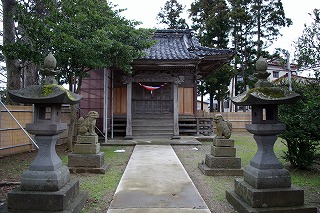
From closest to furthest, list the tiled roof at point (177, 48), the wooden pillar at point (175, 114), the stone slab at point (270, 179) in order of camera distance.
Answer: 1. the stone slab at point (270, 179)
2. the wooden pillar at point (175, 114)
3. the tiled roof at point (177, 48)

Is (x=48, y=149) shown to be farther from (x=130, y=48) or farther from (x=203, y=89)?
(x=203, y=89)

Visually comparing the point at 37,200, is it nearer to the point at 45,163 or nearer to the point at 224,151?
the point at 45,163

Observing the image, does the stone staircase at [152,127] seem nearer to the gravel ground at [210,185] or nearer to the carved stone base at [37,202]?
the gravel ground at [210,185]

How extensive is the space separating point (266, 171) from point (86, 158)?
474 centimetres

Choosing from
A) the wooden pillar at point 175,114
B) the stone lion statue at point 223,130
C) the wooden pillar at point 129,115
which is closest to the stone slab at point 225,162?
the stone lion statue at point 223,130

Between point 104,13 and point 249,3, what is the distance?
18733 mm

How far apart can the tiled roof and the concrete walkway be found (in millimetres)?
6790

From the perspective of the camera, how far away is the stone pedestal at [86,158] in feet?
22.6

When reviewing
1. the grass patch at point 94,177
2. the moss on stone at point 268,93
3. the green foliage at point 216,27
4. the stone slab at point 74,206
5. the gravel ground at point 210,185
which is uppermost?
the green foliage at point 216,27

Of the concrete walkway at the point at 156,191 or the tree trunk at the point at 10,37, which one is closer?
the concrete walkway at the point at 156,191

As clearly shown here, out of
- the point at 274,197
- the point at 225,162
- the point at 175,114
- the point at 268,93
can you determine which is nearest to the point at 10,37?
the point at 175,114

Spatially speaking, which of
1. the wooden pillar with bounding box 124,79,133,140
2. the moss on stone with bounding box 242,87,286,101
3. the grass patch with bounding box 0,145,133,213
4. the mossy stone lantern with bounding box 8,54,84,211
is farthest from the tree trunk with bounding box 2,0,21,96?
the moss on stone with bounding box 242,87,286,101

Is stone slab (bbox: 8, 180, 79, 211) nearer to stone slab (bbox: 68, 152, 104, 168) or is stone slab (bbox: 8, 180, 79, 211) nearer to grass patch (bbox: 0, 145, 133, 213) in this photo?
grass patch (bbox: 0, 145, 133, 213)

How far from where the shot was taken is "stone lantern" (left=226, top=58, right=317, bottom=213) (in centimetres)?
389
